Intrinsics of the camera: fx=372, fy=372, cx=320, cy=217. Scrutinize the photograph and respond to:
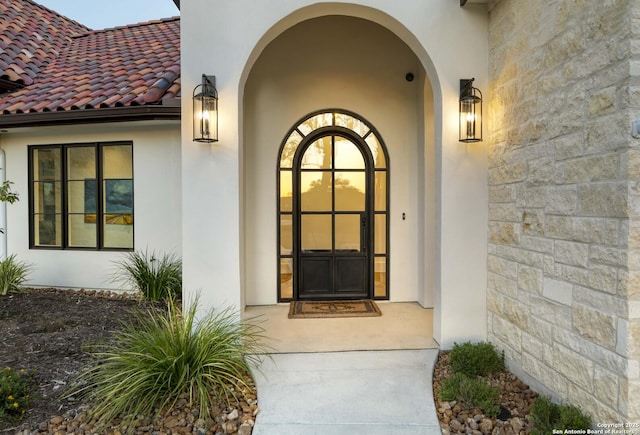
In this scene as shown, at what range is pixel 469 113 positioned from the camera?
3.85 metres

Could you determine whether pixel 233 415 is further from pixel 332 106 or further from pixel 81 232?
pixel 81 232

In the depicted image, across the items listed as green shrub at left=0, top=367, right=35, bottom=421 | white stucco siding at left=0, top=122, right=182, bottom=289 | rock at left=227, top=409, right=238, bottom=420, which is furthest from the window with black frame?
rock at left=227, top=409, right=238, bottom=420

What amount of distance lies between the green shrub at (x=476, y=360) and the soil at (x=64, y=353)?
1906 millimetres

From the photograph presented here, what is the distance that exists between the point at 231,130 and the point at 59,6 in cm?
4087

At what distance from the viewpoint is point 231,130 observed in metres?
3.90

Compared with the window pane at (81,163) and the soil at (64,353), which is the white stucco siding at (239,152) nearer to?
the soil at (64,353)

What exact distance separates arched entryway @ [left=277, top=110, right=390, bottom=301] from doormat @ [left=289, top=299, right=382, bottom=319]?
18 cm

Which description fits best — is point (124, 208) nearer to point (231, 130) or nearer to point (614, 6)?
point (231, 130)

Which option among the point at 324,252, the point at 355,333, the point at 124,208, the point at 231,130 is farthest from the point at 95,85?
the point at 355,333

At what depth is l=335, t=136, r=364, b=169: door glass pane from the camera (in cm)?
569

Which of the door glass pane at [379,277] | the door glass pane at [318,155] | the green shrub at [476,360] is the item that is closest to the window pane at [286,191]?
the door glass pane at [318,155]

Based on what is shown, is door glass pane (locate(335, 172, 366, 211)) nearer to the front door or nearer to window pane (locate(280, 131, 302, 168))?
the front door

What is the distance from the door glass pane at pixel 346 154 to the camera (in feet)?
18.7

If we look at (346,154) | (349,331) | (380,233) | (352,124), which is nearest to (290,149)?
(346,154)
